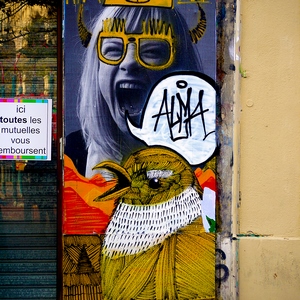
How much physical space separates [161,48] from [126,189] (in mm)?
1401

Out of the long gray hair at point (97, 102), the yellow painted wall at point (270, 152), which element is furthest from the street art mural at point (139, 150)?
the yellow painted wall at point (270, 152)

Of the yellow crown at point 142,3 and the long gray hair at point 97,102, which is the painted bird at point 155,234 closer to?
the long gray hair at point 97,102

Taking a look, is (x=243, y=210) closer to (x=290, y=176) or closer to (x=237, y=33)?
(x=290, y=176)

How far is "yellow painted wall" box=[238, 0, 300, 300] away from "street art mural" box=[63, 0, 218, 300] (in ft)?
1.07

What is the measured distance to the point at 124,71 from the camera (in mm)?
5004

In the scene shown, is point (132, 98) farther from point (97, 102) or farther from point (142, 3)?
point (142, 3)

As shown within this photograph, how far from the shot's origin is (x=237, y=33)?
5.03 m

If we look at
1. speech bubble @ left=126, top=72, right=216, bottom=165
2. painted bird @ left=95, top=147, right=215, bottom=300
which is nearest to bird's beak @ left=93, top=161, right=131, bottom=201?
painted bird @ left=95, top=147, right=215, bottom=300

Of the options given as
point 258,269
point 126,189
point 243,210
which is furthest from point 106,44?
point 258,269

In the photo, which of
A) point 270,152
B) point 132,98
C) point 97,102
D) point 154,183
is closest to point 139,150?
point 154,183

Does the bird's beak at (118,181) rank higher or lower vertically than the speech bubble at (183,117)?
lower

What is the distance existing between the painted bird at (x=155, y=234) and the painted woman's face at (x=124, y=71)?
44 cm

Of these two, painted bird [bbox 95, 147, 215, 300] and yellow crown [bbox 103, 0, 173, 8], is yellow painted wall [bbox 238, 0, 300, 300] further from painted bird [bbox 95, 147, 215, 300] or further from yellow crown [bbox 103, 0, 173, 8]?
yellow crown [bbox 103, 0, 173, 8]

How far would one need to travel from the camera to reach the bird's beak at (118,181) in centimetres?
499
